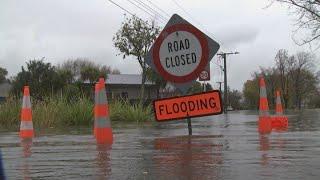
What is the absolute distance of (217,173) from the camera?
6.23 m

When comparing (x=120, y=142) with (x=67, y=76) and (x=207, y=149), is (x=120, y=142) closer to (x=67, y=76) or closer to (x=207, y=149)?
(x=207, y=149)

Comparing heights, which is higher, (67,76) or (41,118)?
(67,76)

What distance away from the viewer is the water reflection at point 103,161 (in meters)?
6.34

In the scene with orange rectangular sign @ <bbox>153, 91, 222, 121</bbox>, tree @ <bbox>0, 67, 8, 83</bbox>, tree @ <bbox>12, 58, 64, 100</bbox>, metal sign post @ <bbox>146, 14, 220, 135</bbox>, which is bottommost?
orange rectangular sign @ <bbox>153, 91, 222, 121</bbox>

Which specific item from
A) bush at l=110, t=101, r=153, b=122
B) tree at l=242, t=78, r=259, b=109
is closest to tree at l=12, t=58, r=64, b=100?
bush at l=110, t=101, r=153, b=122

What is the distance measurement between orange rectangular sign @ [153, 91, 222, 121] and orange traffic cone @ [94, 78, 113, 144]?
99 cm

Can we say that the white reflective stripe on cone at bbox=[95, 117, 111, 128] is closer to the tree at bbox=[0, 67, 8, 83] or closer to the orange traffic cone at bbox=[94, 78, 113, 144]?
the orange traffic cone at bbox=[94, 78, 113, 144]

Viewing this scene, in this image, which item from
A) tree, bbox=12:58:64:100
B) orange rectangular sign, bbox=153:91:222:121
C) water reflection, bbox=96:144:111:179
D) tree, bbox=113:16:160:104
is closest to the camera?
water reflection, bbox=96:144:111:179

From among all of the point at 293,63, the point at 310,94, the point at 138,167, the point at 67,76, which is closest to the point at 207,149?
the point at 138,167

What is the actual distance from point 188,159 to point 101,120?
295 cm

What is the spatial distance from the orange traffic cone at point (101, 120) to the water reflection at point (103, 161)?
44 cm

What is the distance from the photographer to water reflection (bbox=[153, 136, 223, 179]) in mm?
6242

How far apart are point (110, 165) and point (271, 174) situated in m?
1.92

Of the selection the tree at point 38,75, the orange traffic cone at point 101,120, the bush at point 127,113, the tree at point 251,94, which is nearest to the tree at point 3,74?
the tree at point 38,75
